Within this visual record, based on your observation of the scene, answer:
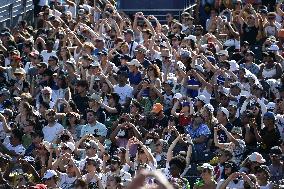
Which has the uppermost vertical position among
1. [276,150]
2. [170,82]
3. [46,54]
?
[276,150]

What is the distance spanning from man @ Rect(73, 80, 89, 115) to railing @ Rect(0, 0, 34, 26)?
7767mm

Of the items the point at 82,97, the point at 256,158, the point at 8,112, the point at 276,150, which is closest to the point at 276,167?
the point at 276,150

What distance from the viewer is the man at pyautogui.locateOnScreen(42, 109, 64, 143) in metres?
18.7

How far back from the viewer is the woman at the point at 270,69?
2119cm

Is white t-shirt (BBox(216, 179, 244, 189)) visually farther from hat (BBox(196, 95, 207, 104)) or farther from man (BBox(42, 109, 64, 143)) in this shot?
man (BBox(42, 109, 64, 143))

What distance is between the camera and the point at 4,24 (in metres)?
27.8

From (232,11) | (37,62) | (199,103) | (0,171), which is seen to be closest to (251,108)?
(199,103)

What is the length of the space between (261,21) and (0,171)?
31.0 ft

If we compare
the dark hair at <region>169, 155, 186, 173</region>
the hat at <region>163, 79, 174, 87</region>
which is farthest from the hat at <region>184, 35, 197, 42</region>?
the dark hair at <region>169, 155, 186, 173</region>

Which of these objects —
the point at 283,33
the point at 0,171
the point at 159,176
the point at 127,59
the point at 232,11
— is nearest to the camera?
the point at 159,176

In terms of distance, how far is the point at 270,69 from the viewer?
838 inches

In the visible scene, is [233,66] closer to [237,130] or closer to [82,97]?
[82,97]

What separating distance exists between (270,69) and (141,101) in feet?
9.34

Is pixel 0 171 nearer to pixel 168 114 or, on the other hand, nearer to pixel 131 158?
pixel 131 158
